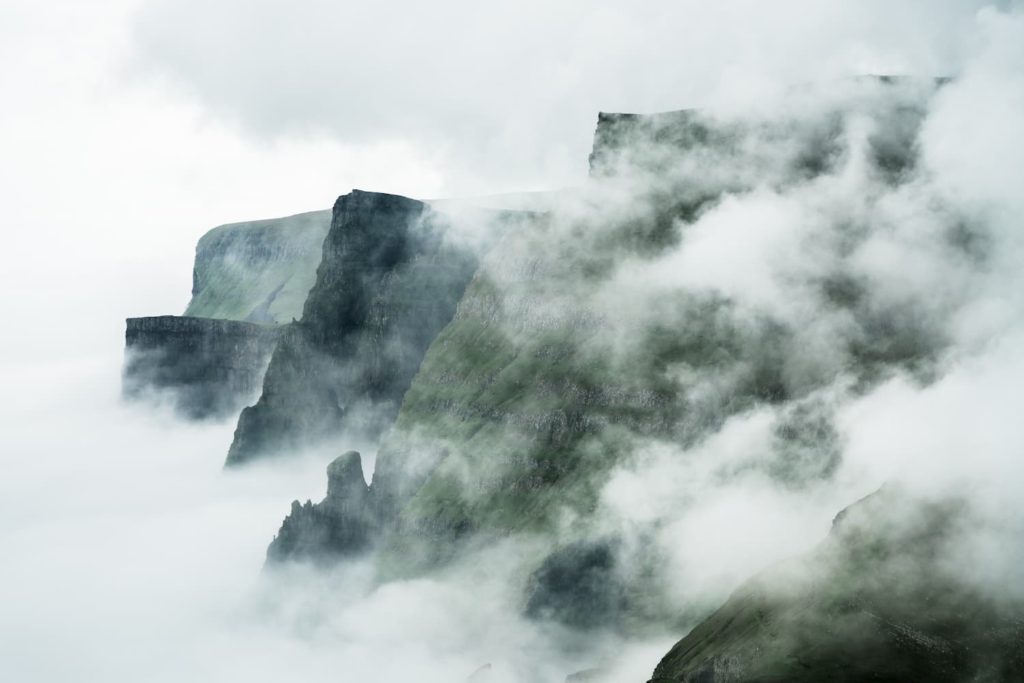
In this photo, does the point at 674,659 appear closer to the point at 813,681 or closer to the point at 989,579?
the point at 813,681

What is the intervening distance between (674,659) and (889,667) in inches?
1564

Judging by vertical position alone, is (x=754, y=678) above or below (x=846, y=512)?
below

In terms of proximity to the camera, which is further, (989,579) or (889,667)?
(989,579)

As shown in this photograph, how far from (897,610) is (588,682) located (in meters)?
58.0

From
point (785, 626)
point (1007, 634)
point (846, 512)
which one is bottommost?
point (1007, 634)

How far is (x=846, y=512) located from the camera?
196 metres

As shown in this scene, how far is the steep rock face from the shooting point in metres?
157

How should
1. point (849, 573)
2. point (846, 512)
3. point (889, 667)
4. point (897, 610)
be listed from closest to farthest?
point (889, 667) → point (897, 610) → point (849, 573) → point (846, 512)

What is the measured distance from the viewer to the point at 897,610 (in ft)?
550

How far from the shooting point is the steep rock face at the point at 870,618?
157125 mm

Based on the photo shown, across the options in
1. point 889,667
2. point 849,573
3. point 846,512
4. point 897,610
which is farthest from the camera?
point 846,512

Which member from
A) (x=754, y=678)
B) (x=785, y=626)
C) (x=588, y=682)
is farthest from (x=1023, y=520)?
(x=588, y=682)

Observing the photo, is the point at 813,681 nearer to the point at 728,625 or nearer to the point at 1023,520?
the point at 728,625

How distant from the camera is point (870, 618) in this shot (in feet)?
545
